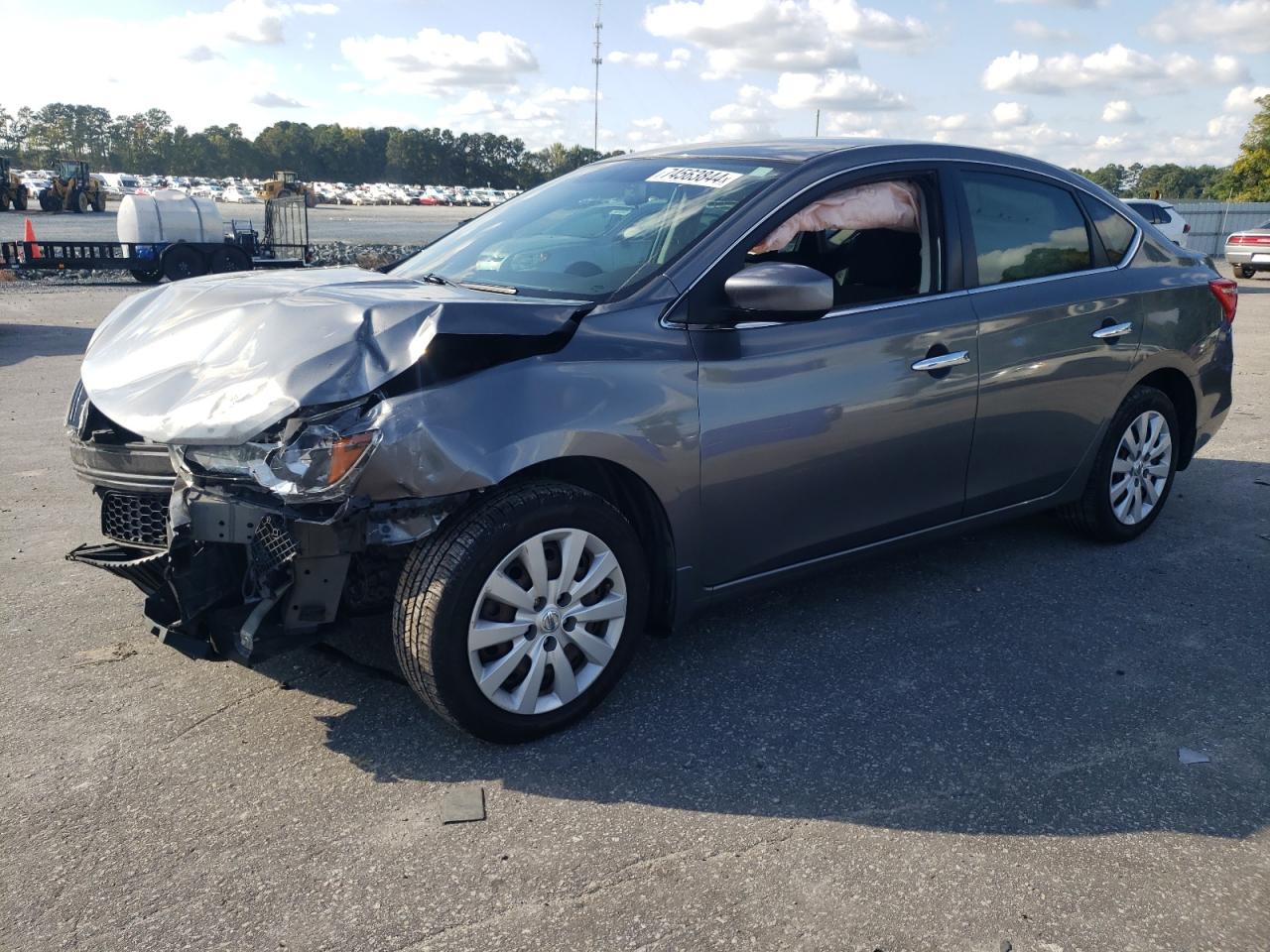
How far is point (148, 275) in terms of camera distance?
22.8m

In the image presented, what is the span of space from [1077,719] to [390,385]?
243cm

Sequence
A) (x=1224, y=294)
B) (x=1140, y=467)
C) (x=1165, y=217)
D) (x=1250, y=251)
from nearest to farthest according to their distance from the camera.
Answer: (x=1140, y=467) → (x=1224, y=294) → (x=1165, y=217) → (x=1250, y=251)

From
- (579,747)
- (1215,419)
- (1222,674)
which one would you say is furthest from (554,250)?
(1215,419)

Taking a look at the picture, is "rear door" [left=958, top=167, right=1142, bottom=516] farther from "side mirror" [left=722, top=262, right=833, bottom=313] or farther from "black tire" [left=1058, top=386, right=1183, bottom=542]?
"side mirror" [left=722, top=262, right=833, bottom=313]

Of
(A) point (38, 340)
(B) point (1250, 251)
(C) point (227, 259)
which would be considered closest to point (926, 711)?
(A) point (38, 340)

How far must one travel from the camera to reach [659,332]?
11.3 feet

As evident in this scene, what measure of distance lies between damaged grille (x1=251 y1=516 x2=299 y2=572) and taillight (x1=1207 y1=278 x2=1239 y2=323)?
15.0ft

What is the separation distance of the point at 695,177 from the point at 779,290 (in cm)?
87

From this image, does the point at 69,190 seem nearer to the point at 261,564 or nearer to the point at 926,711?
the point at 261,564

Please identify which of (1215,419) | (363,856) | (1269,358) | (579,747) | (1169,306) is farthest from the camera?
(1269,358)

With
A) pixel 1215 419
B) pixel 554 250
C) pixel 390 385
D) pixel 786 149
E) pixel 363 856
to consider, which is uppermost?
pixel 786 149

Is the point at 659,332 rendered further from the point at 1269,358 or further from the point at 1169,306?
the point at 1269,358

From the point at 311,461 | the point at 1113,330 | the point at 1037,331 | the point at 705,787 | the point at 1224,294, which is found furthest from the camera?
the point at 1224,294

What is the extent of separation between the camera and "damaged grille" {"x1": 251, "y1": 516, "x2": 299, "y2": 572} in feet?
9.80
